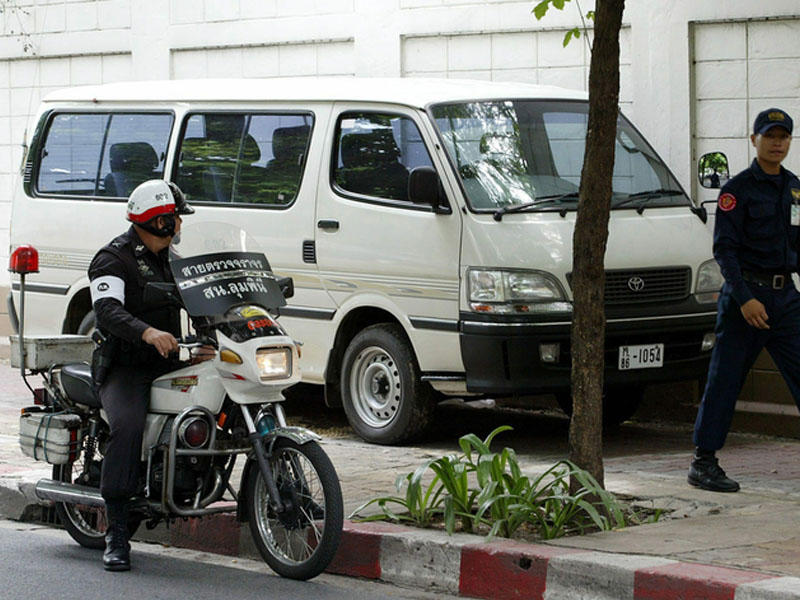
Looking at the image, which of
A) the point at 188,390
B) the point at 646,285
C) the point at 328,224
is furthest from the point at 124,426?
the point at 646,285

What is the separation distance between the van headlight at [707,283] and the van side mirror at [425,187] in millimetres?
1632

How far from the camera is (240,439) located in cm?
710

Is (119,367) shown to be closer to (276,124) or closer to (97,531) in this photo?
(97,531)

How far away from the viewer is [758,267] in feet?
27.1

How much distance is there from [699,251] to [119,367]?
4.17 meters

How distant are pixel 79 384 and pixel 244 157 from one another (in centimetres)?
374

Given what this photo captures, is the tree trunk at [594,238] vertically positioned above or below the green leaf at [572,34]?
below

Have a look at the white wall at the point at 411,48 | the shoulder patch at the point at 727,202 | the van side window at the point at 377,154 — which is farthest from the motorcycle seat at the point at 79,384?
the white wall at the point at 411,48

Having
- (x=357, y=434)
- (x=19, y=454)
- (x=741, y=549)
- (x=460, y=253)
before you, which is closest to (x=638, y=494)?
(x=741, y=549)

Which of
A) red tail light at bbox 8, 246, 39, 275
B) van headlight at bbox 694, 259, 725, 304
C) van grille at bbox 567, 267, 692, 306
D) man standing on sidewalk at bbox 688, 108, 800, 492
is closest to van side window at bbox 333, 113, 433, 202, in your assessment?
van grille at bbox 567, 267, 692, 306

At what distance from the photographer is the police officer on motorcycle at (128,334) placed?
7.11 metres

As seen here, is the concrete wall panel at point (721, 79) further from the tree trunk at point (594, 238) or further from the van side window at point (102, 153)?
the tree trunk at point (594, 238)

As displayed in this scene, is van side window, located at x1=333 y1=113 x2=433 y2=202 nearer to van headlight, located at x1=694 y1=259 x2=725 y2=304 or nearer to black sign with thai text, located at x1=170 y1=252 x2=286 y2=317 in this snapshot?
van headlight, located at x1=694 y1=259 x2=725 y2=304

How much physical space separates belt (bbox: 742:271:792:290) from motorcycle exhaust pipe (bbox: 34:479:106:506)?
11.0ft
